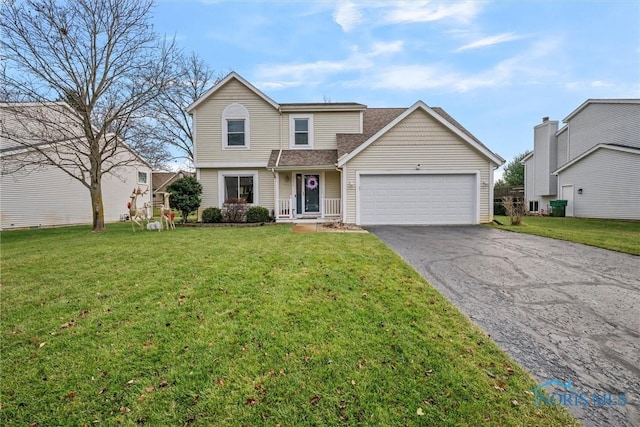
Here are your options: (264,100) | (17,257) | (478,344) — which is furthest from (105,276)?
(264,100)

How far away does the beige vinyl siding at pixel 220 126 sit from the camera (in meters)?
15.0

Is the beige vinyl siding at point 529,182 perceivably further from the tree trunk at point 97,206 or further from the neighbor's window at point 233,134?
the tree trunk at point 97,206

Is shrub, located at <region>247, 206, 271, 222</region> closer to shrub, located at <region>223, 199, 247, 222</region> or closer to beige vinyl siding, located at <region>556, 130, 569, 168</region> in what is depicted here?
shrub, located at <region>223, 199, 247, 222</region>

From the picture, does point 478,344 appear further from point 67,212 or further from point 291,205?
point 67,212

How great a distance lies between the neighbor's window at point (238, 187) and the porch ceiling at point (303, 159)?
186cm

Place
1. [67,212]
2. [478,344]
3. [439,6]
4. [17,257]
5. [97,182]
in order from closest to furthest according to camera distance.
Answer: [478,344], [17,257], [439,6], [97,182], [67,212]

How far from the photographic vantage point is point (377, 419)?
2.12m

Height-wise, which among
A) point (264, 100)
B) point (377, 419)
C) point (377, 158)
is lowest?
point (377, 419)

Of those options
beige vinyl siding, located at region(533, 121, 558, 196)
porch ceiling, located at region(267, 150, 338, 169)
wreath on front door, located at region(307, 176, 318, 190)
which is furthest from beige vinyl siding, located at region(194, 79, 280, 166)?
beige vinyl siding, located at region(533, 121, 558, 196)

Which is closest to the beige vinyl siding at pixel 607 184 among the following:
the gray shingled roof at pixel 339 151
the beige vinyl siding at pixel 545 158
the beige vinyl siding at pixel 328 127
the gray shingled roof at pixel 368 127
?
the beige vinyl siding at pixel 545 158

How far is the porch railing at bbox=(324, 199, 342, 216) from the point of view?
14499 mm

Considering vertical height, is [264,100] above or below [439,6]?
below

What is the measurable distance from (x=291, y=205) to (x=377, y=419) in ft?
42.5

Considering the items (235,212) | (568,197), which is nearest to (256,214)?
(235,212)
